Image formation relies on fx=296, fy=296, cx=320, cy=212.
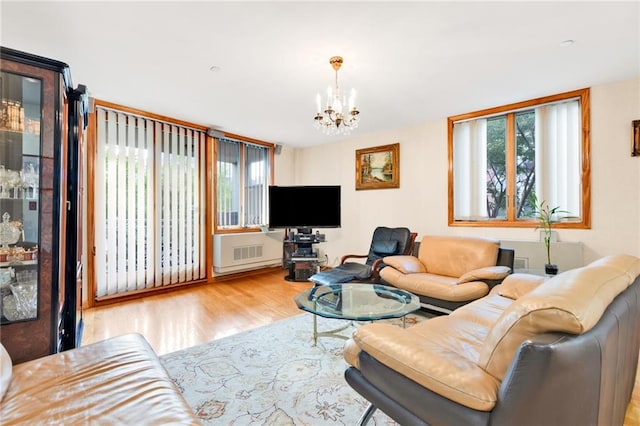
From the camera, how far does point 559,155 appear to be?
11.2ft

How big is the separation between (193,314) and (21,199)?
211 centimetres

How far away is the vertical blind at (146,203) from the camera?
3.71 m

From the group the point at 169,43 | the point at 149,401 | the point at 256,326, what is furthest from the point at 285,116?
the point at 149,401

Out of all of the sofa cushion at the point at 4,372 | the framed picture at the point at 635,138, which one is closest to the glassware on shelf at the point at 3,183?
the sofa cushion at the point at 4,372

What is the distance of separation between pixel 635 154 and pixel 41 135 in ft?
15.8

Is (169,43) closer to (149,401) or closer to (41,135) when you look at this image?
(41,135)

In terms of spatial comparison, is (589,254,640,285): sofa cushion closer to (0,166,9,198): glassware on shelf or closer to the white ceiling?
the white ceiling

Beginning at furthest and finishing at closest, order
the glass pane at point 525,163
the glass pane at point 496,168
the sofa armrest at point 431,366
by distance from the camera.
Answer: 1. the glass pane at point 496,168
2. the glass pane at point 525,163
3. the sofa armrest at point 431,366

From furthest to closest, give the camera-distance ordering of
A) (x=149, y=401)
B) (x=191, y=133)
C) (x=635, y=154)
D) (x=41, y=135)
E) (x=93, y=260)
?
1. (x=191, y=133)
2. (x=93, y=260)
3. (x=635, y=154)
4. (x=41, y=135)
5. (x=149, y=401)

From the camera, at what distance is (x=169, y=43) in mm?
2287

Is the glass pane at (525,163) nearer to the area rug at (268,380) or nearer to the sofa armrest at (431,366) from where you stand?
the area rug at (268,380)

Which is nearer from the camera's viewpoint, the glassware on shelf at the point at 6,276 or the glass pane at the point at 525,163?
the glassware on shelf at the point at 6,276

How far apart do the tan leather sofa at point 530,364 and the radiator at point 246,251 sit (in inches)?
147

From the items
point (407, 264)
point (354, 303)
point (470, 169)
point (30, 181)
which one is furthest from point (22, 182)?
point (470, 169)
